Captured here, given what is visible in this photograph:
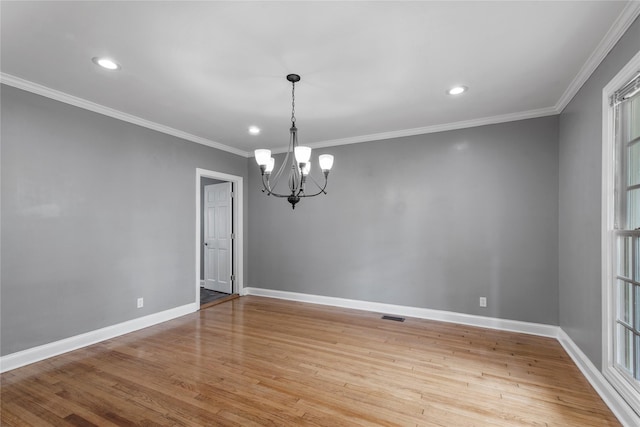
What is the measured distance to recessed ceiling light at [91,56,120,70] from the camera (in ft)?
8.01

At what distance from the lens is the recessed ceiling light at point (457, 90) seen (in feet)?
9.70

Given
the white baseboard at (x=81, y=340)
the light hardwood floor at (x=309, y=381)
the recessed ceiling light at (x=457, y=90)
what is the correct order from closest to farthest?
the light hardwood floor at (x=309, y=381)
the white baseboard at (x=81, y=340)
the recessed ceiling light at (x=457, y=90)

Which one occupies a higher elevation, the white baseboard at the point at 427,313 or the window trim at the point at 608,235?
the window trim at the point at 608,235

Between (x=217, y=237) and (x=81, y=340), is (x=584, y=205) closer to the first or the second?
(x=81, y=340)

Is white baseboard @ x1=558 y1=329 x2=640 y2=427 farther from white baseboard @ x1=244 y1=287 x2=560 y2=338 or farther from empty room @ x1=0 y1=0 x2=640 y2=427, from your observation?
white baseboard @ x1=244 y1=287 x2=560 y2=338

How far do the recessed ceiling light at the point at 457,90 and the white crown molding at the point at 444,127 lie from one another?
98 cm

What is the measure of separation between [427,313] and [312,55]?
359 centimetres

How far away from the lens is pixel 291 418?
2061mm

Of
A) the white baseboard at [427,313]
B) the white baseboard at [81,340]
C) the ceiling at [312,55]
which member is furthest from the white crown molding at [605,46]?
the white baseboard at [81,340]

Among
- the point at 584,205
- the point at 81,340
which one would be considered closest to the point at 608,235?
the point at 584,205

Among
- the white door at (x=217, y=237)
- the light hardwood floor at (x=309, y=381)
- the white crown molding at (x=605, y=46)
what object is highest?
the white crown molding at (x=605, y=46)

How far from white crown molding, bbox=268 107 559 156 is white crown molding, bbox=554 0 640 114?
39cm

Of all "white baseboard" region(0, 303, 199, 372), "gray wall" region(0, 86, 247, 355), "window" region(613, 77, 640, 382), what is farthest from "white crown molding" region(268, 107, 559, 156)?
"white baseboard" region(0, 303, 199, 372)

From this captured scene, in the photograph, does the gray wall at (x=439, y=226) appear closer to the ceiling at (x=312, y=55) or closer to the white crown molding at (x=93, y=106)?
the ceiling at (x=312, y=55)
